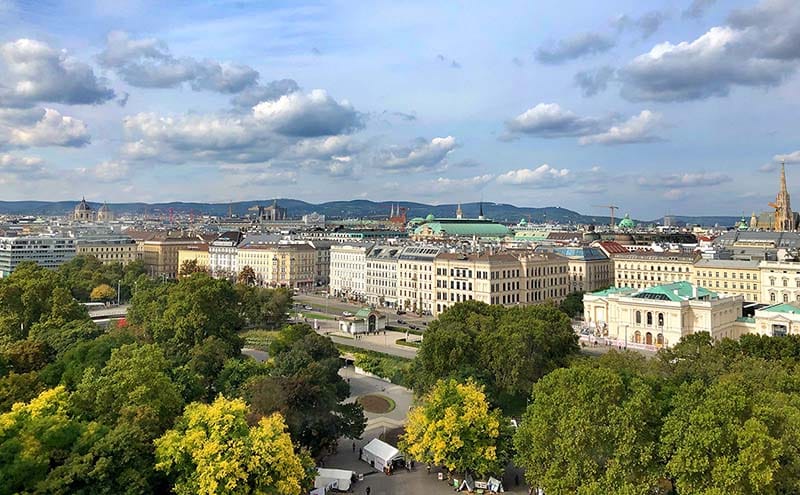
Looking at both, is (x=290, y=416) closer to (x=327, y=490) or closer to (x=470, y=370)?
(x=327, y=490)

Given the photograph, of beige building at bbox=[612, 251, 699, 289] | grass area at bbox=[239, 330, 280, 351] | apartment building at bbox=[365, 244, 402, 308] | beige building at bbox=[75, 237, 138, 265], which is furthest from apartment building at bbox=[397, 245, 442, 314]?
beige building at bbox=[75, 237, 138, 265]

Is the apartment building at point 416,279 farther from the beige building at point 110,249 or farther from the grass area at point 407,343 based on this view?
the beige building at point 110,249

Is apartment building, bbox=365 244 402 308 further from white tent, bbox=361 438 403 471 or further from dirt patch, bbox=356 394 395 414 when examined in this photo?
white tent, bbox=361 438 403 471

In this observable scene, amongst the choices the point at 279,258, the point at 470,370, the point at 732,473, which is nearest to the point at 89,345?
the point at 470,370

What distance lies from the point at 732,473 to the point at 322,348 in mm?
36624

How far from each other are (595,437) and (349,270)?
372 feet

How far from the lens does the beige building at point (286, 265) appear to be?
517 feet

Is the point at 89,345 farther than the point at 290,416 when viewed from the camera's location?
Yes

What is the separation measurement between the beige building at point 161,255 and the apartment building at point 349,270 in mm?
56564

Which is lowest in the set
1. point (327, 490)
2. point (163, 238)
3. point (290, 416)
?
point (327, 490)

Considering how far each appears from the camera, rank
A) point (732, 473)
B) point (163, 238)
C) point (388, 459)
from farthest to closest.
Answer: point (163, 238) → point (388, 459) → point (732, 473)

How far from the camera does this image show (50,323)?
73438mm

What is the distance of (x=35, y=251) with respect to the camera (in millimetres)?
157500

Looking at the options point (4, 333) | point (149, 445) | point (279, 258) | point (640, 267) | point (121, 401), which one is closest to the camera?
point (149, 445)
